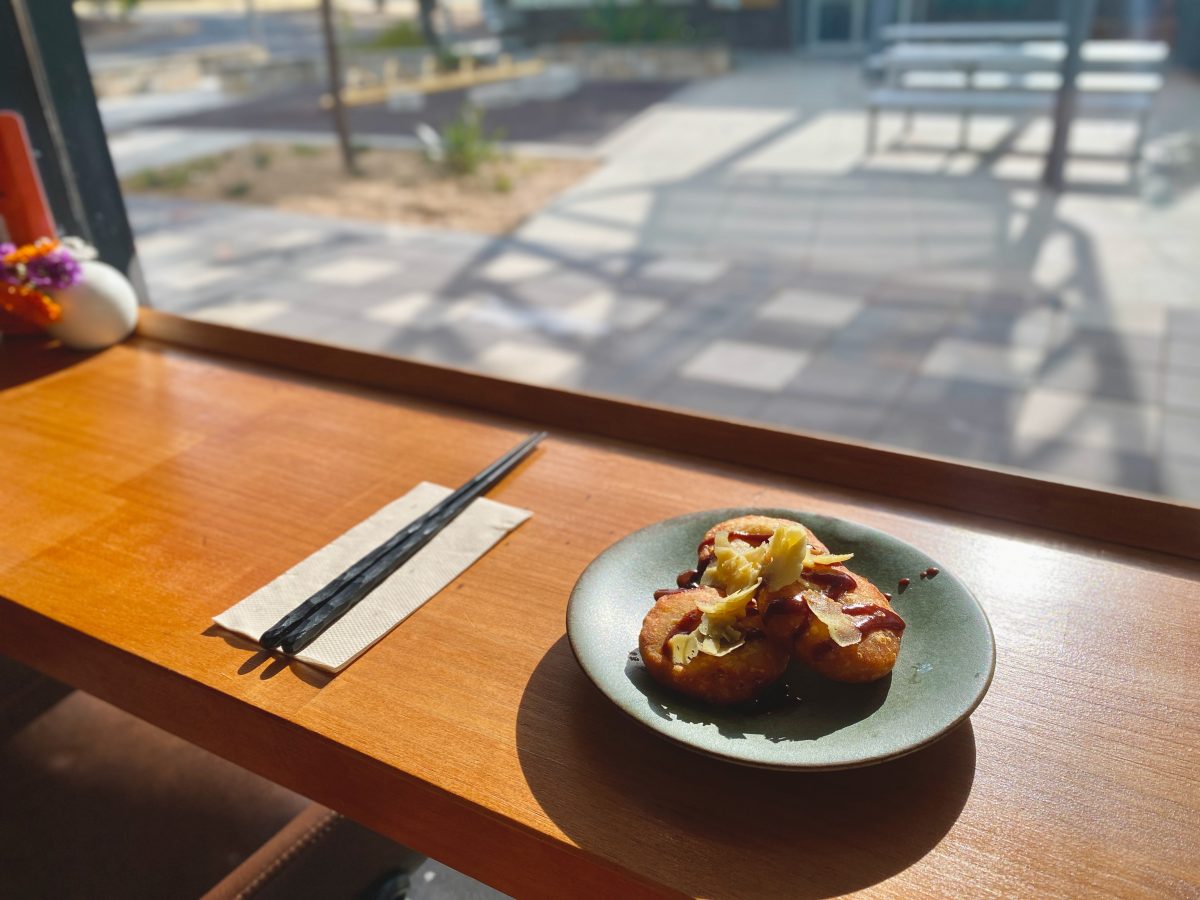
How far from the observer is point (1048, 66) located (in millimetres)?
4414

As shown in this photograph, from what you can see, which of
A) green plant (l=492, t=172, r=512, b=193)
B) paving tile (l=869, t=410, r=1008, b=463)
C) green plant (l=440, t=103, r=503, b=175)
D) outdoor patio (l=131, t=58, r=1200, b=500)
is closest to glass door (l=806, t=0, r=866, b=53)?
outdoor patio (l=131, t=58, r=1200, b=500)

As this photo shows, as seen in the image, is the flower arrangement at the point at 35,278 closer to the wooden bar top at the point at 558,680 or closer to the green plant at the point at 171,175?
the wooden bar top at the point at 558,680

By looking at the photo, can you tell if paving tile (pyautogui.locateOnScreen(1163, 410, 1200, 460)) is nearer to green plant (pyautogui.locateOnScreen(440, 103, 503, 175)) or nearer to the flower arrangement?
the flower arrangement

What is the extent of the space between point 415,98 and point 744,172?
2.92 metres

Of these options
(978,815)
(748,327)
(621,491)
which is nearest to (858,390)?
(748,327)

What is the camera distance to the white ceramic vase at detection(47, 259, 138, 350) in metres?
1.24

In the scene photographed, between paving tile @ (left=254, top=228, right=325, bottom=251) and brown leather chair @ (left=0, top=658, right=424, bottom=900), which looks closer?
brown leather chair @ (left=0, top=658, right=424, bottom=900)

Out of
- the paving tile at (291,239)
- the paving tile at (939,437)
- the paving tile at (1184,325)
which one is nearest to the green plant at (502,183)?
the paving tile at (291,239)

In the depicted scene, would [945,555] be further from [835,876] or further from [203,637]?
[203,637]

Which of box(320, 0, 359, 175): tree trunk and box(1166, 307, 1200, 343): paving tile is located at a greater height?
box(320, 0, 359, 175): tree trunk

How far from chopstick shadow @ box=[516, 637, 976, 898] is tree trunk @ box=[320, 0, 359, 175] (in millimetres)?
4742

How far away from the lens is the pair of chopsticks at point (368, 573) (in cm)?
69

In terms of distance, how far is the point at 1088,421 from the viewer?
86.3 inches

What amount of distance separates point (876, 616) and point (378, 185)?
4494mm
